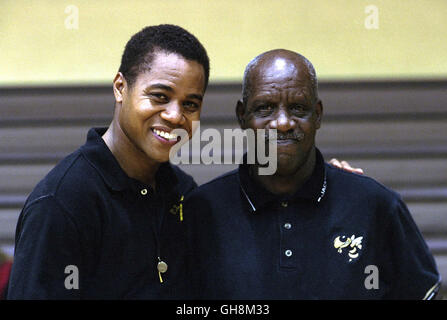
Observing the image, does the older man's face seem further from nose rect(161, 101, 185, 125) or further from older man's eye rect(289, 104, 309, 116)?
nose rect(161, 101, 185, 125)

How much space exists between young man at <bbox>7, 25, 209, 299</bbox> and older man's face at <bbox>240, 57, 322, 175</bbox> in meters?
0.24

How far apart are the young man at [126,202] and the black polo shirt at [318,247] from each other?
19cm

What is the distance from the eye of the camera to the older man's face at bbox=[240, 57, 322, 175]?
87.0 inches

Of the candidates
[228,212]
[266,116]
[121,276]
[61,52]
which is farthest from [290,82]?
[61,52]

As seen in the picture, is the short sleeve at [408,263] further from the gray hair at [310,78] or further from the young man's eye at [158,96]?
the young man's eye at [158,96]

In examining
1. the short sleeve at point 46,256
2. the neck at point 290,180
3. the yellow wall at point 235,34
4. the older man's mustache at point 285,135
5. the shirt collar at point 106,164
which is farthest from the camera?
the yellow wall at point 235,34

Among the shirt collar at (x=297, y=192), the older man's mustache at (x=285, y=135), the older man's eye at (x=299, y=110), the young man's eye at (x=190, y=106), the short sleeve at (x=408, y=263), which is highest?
the young man's eye at (x=190, y=106)

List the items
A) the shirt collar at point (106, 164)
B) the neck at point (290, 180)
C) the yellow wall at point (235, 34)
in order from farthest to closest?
the yellow wall at point (235, 34)
the neck at point (290, 180)
the shirt collar at point (106, 164)

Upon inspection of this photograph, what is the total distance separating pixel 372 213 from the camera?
2.18 metres

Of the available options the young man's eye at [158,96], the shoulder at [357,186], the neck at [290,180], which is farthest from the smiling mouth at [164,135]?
the shoulder at [357,186]

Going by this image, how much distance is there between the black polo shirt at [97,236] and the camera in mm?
1857

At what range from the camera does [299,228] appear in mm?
2188

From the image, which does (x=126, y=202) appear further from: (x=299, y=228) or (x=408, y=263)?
(x=408, y=263)

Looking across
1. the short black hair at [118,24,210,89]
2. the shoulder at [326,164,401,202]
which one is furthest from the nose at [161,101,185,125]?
the shoulder at [326,164,401,202]
